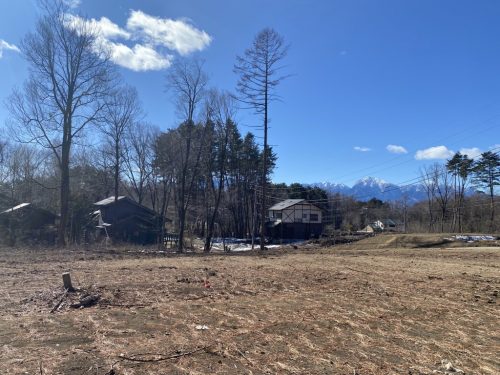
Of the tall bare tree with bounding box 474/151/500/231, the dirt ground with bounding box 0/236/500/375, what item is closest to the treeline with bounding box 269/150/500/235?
Answer: the tall bare tree with bounding box 474/151/500/231

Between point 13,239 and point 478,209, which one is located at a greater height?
point 478,209

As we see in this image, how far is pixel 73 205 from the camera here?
39.4 m

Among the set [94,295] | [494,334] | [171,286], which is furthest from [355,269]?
[94,295]

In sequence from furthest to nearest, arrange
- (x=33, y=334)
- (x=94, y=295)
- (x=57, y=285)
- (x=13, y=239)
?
(x=13, y=239) → (x=57, y=285) → (x=94, y=295) → (x=33, y=334)

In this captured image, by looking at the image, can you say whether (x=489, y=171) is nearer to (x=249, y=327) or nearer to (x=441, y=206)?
(x=441, y=206)

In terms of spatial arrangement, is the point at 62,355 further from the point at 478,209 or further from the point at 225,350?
the point at 478,209

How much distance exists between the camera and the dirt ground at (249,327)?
4.61 meters

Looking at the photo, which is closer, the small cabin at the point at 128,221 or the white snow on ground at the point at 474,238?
the white snow on ground at the point at 474,238

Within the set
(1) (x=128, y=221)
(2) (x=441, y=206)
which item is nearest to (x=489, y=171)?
(2) (x=441, y=206)

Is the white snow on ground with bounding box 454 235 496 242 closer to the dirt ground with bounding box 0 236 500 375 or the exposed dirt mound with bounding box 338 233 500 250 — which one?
the exposed dirt mound with bounding box 338 233 500 250

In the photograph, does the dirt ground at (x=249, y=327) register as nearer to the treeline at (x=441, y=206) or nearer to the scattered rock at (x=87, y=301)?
the scattered rock at (x=87, y=301)

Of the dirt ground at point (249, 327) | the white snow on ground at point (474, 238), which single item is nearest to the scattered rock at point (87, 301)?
the dirt ground at point (249, 327)

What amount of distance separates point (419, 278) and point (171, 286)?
24.1ft

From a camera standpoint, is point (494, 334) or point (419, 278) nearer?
point (494, 334)
